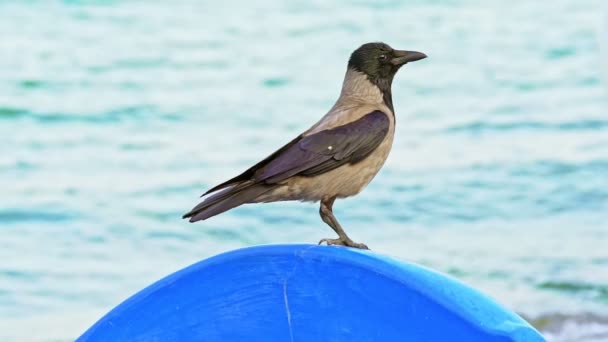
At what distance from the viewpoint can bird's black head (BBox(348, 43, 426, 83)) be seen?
2.92m

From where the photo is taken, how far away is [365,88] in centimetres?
293

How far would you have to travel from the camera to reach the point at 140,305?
82.2 inches

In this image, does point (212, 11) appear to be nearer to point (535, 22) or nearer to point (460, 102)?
point (535, 22)

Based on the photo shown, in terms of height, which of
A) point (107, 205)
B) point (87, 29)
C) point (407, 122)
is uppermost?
point (87, 29)

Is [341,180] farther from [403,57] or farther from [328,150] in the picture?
[403,57]

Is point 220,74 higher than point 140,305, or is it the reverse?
point 220,74

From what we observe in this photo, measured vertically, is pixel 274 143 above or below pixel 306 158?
above

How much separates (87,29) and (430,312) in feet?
33.3

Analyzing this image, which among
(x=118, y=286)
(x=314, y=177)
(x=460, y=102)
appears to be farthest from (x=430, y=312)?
(x=460, y=102)

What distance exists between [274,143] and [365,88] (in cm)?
535

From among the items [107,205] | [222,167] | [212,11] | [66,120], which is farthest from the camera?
[212,11]

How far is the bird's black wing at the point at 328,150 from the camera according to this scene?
266cm

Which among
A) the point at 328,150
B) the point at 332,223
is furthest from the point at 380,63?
the point at 332,223

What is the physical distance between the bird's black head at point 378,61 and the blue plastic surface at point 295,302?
2.79ft
